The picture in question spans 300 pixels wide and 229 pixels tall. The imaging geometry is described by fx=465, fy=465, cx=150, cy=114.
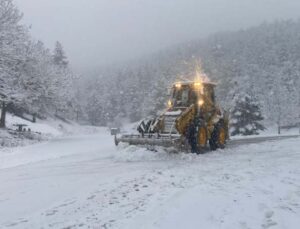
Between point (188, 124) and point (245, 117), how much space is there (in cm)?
2785

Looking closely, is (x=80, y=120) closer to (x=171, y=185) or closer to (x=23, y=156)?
(x=23, y=156)

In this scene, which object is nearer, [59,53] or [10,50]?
[10,50]

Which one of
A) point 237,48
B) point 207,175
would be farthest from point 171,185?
point 237,48

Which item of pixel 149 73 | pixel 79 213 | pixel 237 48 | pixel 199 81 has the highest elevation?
pixel 237 48

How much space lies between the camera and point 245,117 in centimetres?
4531

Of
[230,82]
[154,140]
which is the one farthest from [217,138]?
[230,82]

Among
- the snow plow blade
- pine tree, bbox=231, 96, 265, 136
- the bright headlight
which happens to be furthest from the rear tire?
pine tree, bbox=231, 96, 265, 136

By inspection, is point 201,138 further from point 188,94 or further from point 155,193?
point 155,193

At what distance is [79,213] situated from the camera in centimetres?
848

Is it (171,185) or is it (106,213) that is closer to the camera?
(106,213)

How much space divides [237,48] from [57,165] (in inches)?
5583

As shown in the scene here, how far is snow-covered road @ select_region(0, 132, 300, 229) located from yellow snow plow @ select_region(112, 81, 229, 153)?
1220mm

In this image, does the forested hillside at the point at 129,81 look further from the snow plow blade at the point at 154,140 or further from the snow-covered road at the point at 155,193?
the snow-covered road at the point at 155,193

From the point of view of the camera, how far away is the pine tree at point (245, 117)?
44.8m
